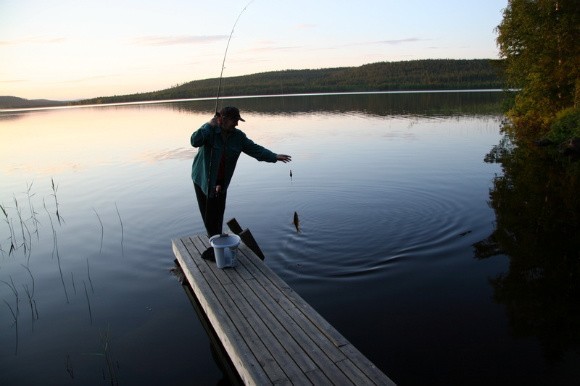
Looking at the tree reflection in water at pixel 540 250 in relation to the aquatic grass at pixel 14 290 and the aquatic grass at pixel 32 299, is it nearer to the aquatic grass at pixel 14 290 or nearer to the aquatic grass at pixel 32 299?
the aquatic grass at pixel 32 299

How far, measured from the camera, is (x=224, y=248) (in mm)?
6031

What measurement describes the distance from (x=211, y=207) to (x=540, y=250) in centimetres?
577

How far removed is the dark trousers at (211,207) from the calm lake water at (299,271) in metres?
1.27

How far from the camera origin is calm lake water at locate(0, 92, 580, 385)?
4.92 m

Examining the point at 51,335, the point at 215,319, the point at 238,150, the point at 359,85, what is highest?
the point at 359,85

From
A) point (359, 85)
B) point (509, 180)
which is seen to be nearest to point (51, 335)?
point (509, 180)

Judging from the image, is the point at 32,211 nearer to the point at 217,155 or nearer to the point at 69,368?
the point at 69,368

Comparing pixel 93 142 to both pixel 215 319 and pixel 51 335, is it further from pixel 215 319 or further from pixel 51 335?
pixel 215 319

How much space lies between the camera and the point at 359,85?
99188 mm

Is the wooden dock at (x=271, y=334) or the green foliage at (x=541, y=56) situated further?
the green foliage at (x=541, y=56)

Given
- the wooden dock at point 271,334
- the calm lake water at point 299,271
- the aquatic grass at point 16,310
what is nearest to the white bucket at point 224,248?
the wooden dock at point 271,334

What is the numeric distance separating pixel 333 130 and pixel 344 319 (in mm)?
21889

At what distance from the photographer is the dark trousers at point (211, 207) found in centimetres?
612

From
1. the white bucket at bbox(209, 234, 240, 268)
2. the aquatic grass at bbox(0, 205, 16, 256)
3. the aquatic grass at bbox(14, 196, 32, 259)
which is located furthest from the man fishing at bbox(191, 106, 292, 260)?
the aquatic grass at bbox(0, 205, 16, 256)
